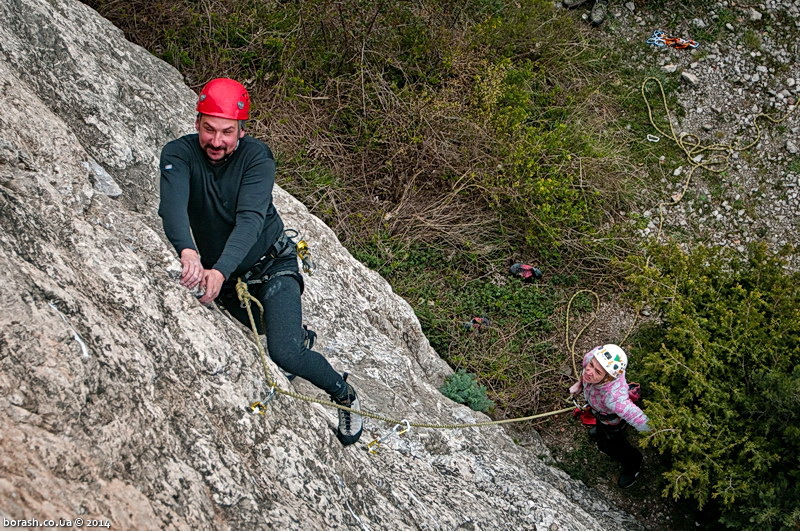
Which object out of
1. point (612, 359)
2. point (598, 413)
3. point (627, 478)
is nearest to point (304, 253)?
point (612, 359)

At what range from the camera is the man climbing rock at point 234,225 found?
113 inches

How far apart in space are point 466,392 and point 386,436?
4.73ft

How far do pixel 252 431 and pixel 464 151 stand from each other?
206 inches

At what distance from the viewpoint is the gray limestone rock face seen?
83.9 inches

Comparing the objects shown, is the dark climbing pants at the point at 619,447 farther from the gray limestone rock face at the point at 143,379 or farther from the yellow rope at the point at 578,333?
the yellow rope at the point at 578,333

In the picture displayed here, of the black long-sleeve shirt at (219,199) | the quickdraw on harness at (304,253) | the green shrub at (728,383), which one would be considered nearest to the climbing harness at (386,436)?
the quickdraw on harness at (304,253)

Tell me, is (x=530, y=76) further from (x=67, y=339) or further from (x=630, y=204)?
(x=67, y=339)

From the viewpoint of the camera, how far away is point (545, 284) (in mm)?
7180

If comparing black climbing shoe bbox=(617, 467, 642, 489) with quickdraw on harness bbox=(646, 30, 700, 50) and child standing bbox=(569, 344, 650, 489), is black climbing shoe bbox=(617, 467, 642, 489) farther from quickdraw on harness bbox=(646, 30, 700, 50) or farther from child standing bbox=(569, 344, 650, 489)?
quickdraw on harness bbox=(646, 30, 700, 50)

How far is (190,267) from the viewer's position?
2773mm

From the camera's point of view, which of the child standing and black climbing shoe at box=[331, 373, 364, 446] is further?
the child standing

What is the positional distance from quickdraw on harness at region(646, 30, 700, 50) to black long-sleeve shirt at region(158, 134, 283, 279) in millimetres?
8258

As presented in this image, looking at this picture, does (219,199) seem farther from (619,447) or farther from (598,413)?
(619,447)

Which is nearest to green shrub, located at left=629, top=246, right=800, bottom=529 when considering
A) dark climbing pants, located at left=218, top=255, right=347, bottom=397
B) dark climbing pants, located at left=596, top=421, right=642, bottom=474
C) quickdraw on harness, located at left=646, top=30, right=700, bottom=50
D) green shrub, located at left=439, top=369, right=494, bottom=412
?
dark climbing pants, located at left=596, top=421, right=642, bottom=474
